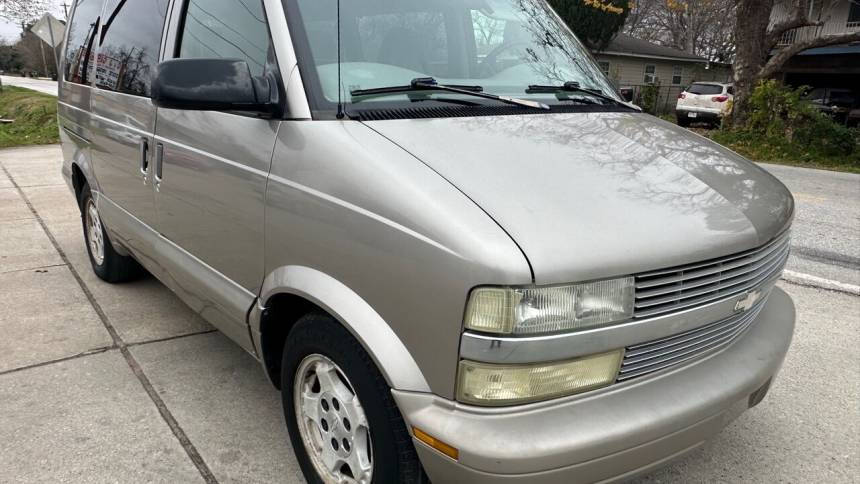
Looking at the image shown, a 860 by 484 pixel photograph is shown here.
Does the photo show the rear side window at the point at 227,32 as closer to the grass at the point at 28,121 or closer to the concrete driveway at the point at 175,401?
the concrete driveway at the point at 175,401

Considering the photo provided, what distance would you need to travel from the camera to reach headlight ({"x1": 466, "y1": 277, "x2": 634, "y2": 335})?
166cm

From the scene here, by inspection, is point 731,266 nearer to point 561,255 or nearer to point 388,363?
point 561,255

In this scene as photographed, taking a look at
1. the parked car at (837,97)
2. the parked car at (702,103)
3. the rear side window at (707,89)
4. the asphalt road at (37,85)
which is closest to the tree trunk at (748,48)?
the parked car at (702,103)

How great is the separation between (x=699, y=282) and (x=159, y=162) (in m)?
2.44

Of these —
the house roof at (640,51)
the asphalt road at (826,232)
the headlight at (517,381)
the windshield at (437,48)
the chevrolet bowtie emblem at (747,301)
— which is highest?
the house roof at (640,51)

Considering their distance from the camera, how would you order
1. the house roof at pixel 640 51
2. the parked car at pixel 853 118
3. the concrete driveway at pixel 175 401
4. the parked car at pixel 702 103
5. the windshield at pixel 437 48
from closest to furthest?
the windshield at pixel 437 48 → the concrete driveway at pixel 175 401 → the parked car at pixel 853 118 → the parked car at pixel 702 103 → the house roof at pixel 640 51

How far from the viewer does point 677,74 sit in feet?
120

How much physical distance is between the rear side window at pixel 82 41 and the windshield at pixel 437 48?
2.47 m

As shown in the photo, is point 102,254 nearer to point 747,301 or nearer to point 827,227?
point 747,301

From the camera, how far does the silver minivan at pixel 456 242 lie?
170 cm

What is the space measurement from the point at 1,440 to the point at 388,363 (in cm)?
204

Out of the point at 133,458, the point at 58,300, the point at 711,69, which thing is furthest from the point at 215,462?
the point at 711,69

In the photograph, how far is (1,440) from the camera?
110 inches

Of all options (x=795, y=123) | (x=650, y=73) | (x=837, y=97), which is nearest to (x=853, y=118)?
(x=837, y=97)
